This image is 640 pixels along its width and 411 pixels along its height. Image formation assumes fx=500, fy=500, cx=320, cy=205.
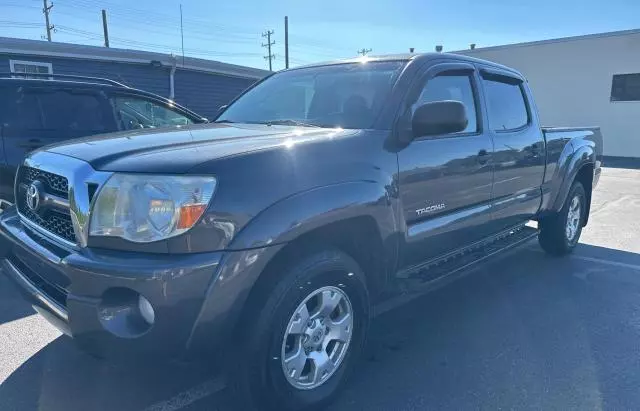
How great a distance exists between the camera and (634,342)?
3.46m

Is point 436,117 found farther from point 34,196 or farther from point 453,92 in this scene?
point 34,196

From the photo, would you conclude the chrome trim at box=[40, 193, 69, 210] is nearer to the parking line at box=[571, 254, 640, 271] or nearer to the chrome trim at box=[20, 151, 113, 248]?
the chrome trim at box=[20, 151, 113, 248]

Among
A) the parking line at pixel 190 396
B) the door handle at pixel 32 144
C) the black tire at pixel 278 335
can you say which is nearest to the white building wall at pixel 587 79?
the door handle at pixel 32 144

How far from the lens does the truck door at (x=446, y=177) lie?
3039 mm

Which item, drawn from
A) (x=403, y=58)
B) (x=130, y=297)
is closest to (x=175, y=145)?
(x=130, y=297)

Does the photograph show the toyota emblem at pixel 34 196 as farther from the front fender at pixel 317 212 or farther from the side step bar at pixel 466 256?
the side step bar at pixel 466 256

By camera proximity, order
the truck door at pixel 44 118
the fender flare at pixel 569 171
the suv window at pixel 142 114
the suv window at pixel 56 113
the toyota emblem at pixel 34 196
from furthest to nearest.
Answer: the suv window at pixel 142 114 → the fender flare at pixel 569 171 → the suv window at pixel 56 113 → the truck door at pixel 44 118 → the toyota emblem at pixel 34 196

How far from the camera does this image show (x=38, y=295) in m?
2.45

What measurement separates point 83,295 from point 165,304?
40 centimetres

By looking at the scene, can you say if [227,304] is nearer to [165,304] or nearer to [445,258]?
[165,304]

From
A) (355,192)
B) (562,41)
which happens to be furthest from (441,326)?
(562,41)

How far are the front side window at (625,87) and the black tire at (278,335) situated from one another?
64.6 feet

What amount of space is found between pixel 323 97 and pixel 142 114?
312 centimetres

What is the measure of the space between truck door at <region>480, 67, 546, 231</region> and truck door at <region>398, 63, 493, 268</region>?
198 mm
